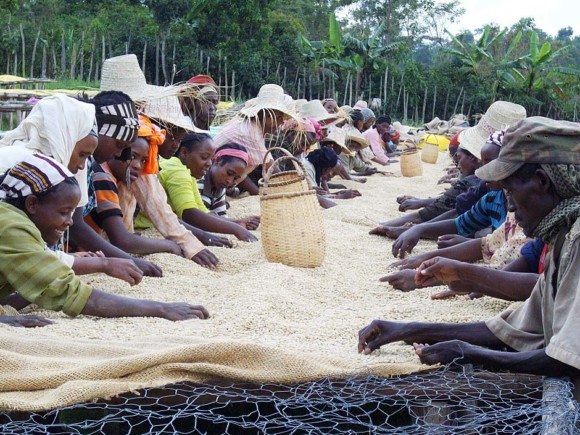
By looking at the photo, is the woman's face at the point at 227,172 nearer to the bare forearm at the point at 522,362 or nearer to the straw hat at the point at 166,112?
the straw hat at the point at 166,112

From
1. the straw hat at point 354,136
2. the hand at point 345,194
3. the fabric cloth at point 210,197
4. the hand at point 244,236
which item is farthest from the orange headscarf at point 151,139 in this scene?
the straw hat at point 354,136

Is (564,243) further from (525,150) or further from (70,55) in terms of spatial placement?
(70,55)

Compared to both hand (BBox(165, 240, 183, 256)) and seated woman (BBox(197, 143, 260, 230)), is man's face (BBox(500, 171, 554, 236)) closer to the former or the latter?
hand (BBox(165, 240, 183, 256))

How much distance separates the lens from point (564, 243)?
7.67 feet

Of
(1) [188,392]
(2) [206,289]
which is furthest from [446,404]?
(2) [206,289]

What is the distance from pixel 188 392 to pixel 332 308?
168 cm

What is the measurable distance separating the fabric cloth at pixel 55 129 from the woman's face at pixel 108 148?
16.1 inches

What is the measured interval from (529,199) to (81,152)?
7.87ft

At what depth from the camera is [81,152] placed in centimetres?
391

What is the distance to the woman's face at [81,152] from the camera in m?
3.88

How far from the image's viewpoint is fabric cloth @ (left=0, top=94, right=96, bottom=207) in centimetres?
374

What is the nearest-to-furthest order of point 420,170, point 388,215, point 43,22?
1. point 388,215
2. point 420,170
3. point 43,22

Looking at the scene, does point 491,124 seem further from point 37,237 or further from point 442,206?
point 37,237

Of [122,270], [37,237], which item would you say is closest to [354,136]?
[122,270]
